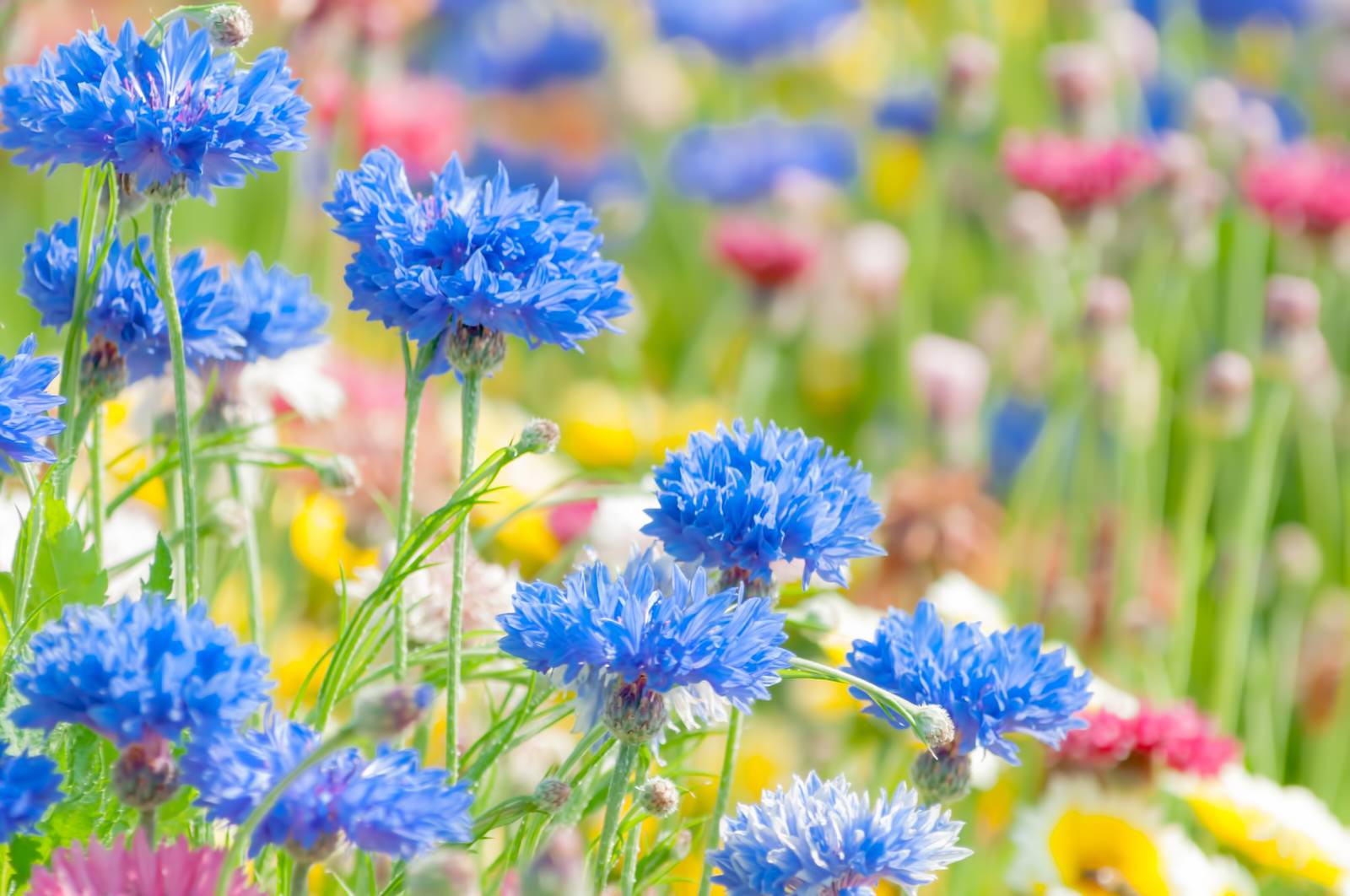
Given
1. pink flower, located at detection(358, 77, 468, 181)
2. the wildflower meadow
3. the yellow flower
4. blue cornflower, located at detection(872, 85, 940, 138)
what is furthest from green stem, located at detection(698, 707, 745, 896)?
blue cornflower, located at detection(872, 85, 940, 138)

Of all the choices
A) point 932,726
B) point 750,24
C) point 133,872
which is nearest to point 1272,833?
point 932,726

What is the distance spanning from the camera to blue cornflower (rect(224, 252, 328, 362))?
715 millimetres

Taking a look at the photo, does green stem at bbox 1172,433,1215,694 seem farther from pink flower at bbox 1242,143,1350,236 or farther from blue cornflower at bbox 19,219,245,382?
blue cornflower at bbox 19,219,245,382

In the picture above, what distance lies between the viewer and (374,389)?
130cm

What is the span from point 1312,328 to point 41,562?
3.66ft

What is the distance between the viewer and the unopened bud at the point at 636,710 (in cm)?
55

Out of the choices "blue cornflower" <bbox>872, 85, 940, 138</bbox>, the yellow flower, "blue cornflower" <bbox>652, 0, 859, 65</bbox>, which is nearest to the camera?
the yellow flower

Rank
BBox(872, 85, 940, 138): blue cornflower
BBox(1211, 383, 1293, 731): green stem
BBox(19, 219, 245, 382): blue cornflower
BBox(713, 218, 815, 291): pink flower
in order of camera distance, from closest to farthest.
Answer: BBox(19, 219, 245, 382): blue cornflower → BBox(1211, 383, 1293, 731): green stem → BBox(713, 218, 815, 291): pink flower → BBox(872, 85, 940, 138): blue cornflower

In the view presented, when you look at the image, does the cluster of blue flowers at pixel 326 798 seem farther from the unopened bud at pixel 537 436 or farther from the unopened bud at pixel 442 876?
the unopened bud at pixel 537 436

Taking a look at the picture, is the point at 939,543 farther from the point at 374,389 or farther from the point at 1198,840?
the point at 374,389

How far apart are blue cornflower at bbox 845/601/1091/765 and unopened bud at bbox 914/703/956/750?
4 cm

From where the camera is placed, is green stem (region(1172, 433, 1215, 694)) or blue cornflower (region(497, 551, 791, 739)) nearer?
blue cornflower (region(497, 551, 791, 739))

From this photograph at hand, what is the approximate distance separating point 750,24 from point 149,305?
1.61 m

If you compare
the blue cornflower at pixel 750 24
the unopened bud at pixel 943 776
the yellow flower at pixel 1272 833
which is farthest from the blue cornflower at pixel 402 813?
the blue cornflower at pixel 750 24
